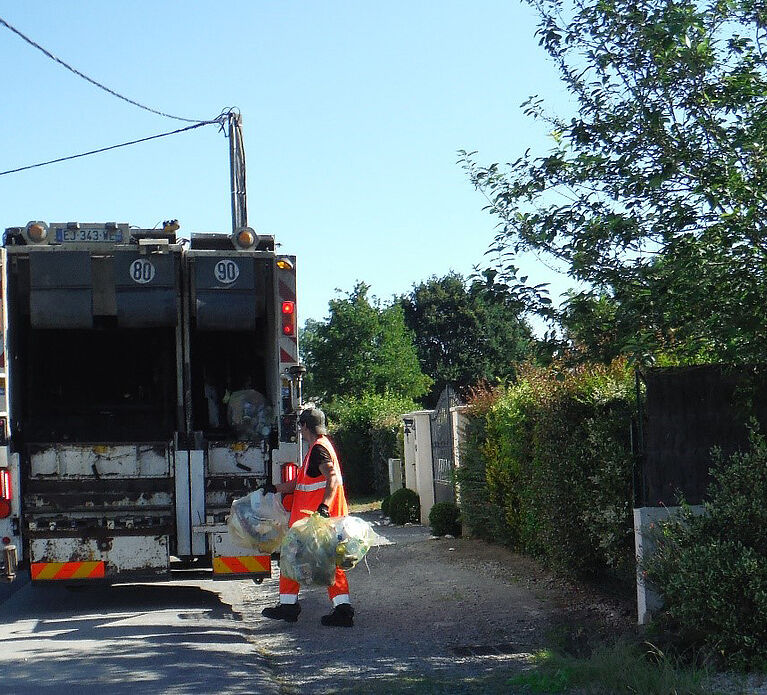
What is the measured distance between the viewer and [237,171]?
15.8 metres

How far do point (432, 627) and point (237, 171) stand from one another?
31.0 ft

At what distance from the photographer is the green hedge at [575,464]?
311 inches

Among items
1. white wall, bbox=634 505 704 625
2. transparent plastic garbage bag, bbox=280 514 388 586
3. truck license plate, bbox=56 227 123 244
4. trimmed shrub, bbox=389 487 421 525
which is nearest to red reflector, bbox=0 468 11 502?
truck license plate, bbox=56 227 123 244

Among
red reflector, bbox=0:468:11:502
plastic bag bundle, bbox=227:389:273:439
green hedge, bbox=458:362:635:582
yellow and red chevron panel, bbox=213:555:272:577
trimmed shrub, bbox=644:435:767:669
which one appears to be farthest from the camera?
plastic bag bundle, bbox=227:389:273:439

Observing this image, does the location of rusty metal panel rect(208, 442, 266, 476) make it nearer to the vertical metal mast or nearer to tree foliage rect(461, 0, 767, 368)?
tree foliage rect(461, 0, 767, 368)

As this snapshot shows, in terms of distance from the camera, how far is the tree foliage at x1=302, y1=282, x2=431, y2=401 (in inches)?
1652

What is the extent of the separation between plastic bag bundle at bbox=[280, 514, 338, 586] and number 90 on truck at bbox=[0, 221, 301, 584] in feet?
4.41

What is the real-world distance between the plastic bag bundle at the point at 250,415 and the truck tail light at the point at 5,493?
2132mm

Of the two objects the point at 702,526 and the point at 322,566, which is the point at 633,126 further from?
the point at 322,566

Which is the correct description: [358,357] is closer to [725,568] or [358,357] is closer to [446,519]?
[446,519]

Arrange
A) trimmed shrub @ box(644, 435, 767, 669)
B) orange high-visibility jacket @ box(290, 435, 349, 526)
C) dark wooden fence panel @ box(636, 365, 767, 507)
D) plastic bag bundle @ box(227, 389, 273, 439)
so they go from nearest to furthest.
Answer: trimmed shrub @ box(644, 435, 767, 669)
dark wooden fence panel @ box(636, 365, 767, 507)
orange high-visibility jacket @ box(290, 435, 349, 526)
plastic bag bundle @ box(227, 389, 273, 439)

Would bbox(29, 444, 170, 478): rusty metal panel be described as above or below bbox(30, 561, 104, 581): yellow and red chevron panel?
above

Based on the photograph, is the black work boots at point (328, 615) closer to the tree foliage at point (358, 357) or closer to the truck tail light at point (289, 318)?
the truck tail light at point (289, 318)

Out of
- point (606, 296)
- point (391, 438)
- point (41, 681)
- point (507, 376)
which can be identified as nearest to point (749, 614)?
point (606, 296)
